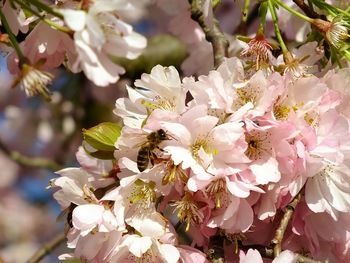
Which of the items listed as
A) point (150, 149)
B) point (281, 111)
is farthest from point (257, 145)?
point (150, 149)

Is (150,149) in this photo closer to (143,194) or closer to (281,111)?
(143,194)

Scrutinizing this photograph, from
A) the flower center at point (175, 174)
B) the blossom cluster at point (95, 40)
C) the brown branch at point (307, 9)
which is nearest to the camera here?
the blossom cluster at point (95, 40)

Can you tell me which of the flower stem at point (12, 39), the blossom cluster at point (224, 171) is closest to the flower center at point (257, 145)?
the blossom cluster at point (224, 171)

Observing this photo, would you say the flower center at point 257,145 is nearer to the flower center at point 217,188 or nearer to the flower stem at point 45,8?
the flower center at point 217,188

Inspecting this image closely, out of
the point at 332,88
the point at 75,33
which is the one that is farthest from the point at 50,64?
the point at 332,88

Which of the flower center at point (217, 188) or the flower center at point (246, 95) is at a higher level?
the flower center at point (246, 95)

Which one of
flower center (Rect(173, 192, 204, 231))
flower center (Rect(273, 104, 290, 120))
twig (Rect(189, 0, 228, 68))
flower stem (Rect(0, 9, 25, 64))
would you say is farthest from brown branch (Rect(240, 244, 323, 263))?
flower stem (Rect(0, 9, 25, 64))

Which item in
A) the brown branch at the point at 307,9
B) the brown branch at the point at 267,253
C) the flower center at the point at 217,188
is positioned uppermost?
the brown branch at the point at 307,9

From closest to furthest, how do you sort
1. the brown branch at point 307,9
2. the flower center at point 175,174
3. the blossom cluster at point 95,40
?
1. the blossom cluster at point 95,40
2. the flower center at point 175,174
3. the brown branch at point 307,9
